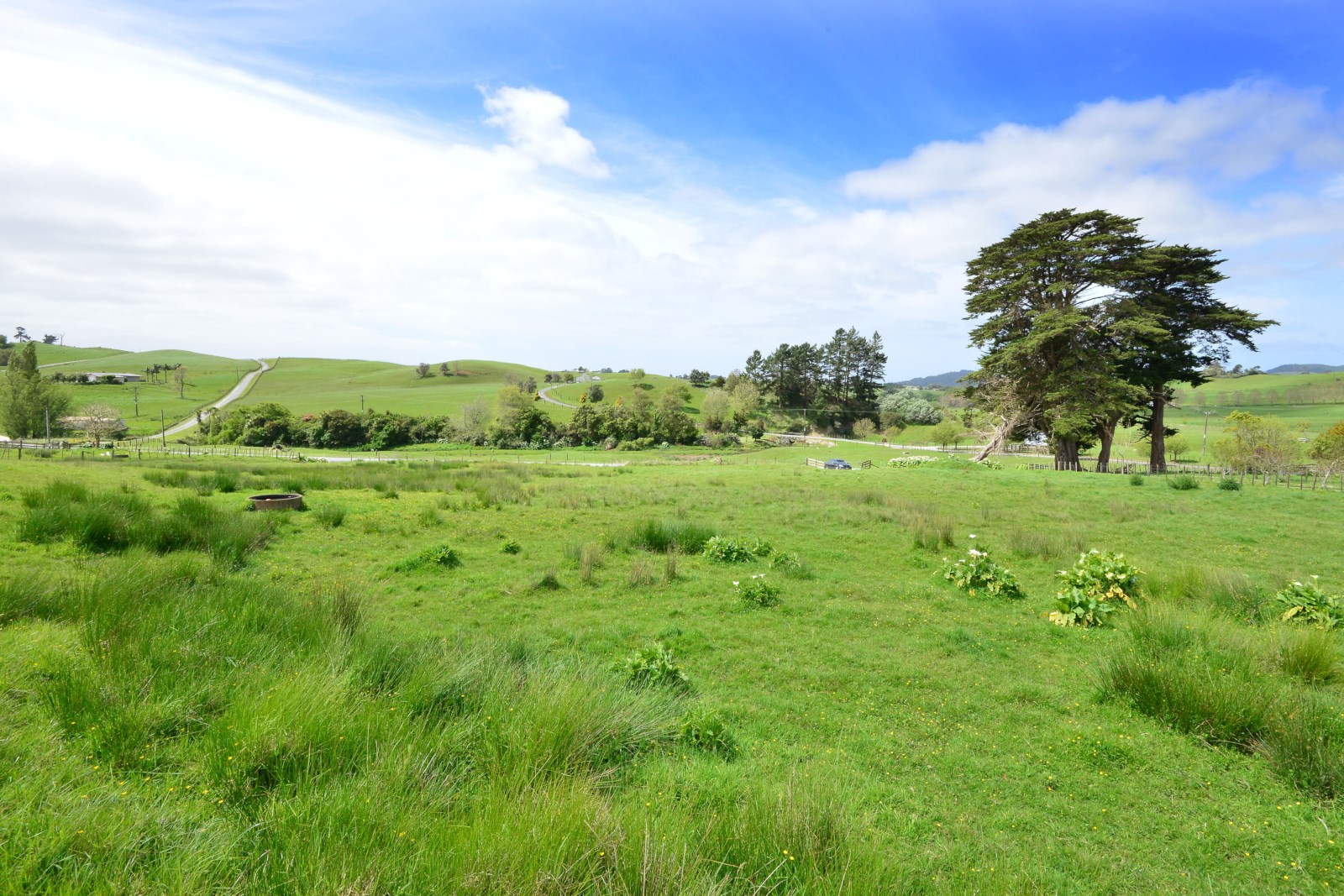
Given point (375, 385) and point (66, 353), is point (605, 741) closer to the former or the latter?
point (375, 385)

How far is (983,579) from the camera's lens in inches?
403

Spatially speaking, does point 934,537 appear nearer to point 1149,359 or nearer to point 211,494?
point 211,494

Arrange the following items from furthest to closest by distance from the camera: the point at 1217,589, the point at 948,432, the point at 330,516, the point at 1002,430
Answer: the point at 948,432 < the point at 1002,430 < the point at 330,516 < the point at 1217,589

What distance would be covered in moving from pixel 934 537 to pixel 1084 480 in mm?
15374

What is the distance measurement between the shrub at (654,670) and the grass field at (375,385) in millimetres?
101757

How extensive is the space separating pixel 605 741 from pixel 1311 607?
33.4 ft

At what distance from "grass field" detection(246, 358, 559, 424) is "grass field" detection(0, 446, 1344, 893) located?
331 ft

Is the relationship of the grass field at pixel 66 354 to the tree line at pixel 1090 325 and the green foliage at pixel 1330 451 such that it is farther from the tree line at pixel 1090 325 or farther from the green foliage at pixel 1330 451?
the green foliage at pixel 1330 451

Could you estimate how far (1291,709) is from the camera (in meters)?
4.91

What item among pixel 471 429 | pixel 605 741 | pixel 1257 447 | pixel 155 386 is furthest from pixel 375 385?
pixel 605 741

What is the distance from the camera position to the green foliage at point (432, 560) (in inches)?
444

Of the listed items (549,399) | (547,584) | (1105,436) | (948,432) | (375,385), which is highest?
(375,385)

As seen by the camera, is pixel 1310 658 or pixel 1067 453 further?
pixel 1067 453

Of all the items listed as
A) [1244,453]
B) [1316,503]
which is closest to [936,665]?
[1316,503]
